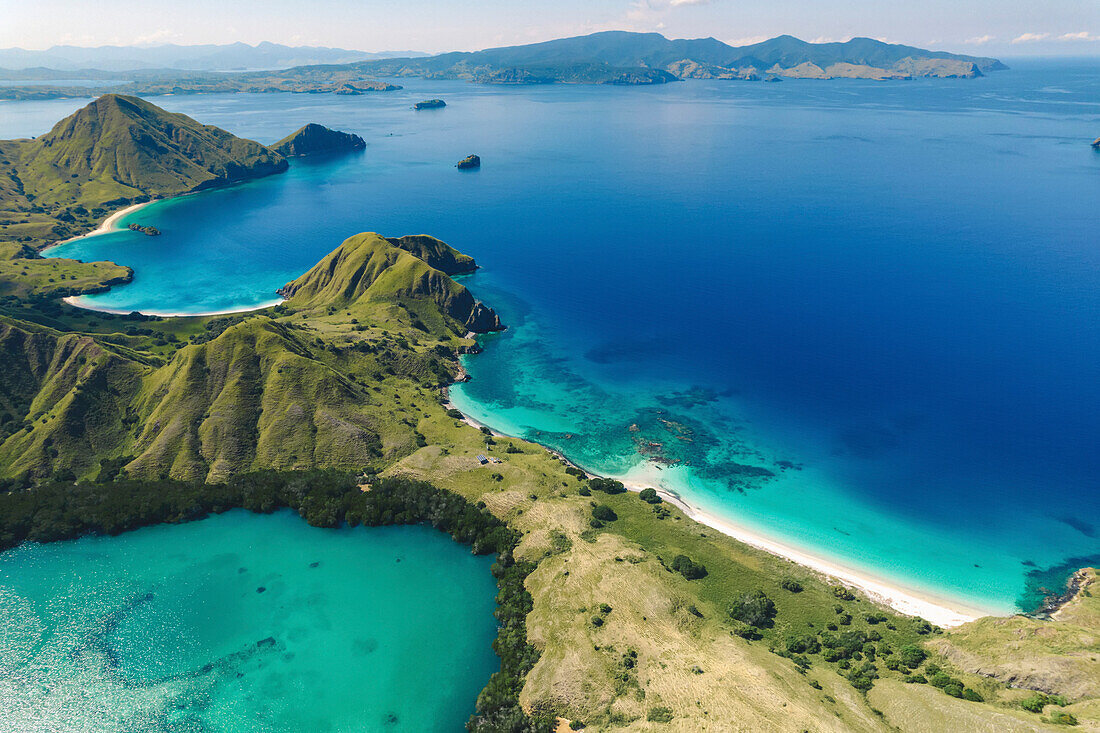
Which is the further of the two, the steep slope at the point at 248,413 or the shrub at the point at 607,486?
the steep slope at the point at 248,413

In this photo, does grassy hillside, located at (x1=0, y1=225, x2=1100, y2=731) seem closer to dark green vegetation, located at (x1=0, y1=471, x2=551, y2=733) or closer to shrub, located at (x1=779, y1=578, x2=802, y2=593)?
shrub, located at (x1=779, y1=578, x2=802, y2=593)

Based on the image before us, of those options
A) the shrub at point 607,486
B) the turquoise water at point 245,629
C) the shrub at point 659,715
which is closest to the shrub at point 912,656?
the shrub at point 659,715

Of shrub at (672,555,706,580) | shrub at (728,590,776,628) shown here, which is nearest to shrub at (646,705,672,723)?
shrub at (728,590,776,628)

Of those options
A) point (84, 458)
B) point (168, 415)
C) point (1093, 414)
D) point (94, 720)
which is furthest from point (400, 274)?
point (1093, 414)

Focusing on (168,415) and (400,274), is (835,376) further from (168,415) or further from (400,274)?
(168,415)

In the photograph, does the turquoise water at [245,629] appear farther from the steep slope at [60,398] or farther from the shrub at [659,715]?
the shrub at [659,715]

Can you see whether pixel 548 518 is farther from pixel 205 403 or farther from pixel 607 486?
pixel 205 403
